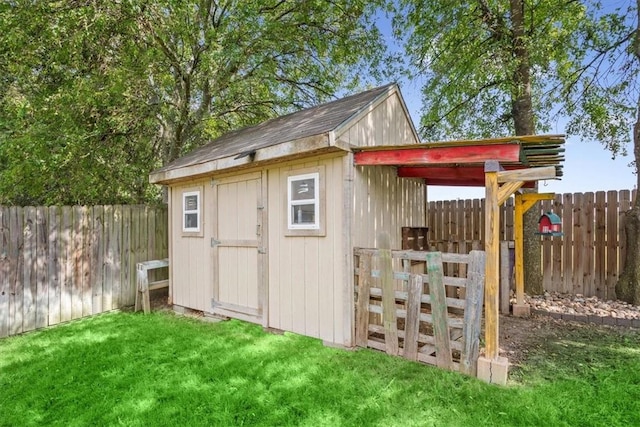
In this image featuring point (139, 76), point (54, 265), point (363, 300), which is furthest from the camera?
point (139, 76)

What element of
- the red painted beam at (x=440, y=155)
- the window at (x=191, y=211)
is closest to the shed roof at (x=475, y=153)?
the red painted beam at (x=440, y=155)

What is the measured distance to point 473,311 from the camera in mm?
3246

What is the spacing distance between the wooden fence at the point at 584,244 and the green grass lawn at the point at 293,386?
6.43 ft

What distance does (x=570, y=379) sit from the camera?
123 inches

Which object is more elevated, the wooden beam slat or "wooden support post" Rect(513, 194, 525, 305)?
the wooden beam slat

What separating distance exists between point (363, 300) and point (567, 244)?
460cm

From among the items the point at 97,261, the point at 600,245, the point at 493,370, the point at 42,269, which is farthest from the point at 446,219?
the point at 42,269

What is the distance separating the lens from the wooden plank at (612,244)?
5789 mm

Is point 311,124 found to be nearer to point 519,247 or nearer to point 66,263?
point 519,247

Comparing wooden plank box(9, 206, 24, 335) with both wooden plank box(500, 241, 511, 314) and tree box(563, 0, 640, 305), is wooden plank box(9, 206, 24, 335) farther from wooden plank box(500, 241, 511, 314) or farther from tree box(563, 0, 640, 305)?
tree box(563, 0, 640, 305)

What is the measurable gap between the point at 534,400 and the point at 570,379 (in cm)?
64

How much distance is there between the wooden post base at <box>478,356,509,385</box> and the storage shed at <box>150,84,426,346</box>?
4.49 feet

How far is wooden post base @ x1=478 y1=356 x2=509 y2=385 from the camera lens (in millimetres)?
3053

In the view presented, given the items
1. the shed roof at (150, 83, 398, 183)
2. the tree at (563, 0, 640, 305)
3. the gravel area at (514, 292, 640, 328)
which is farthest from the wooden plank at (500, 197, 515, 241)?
the shed roof at (150, 83, 398, 183)
